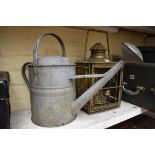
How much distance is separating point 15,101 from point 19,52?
26 centimetres

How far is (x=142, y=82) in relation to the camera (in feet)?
2.80

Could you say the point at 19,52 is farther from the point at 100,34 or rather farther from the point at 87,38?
the point at 100,34

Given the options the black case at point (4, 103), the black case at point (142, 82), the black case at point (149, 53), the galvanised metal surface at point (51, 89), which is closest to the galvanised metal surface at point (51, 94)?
the galvanised metal surface at point (51, 89)

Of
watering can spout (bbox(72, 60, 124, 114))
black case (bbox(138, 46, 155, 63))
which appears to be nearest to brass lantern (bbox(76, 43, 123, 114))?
watering can spout (bbox(72, 60, 124, 114))

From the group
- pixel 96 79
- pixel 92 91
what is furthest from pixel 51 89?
pixel 96 79

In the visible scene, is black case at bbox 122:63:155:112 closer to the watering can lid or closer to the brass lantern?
the brass lantern

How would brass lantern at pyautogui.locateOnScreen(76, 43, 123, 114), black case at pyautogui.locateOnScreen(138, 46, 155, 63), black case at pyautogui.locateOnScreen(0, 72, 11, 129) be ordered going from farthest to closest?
black case at pyautogui.locateOnScreen(138, 46, 155, 63) → brass lantern at pyautogui.locateOnScreen(76, 43, 123, 114) → black case at pyautogui.locateOnScreen(0, 72, 11, 129)

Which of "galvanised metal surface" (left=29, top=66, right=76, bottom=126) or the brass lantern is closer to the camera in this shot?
"galvanised metal surface" (left=29, top=66, right=76, bottom=126)

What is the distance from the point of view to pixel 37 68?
58cm

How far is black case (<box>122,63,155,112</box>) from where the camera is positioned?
2.67ft

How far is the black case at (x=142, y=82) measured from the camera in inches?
32.0

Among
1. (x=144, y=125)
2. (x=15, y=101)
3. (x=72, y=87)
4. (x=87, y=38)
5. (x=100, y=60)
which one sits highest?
(x=87, y=38)
